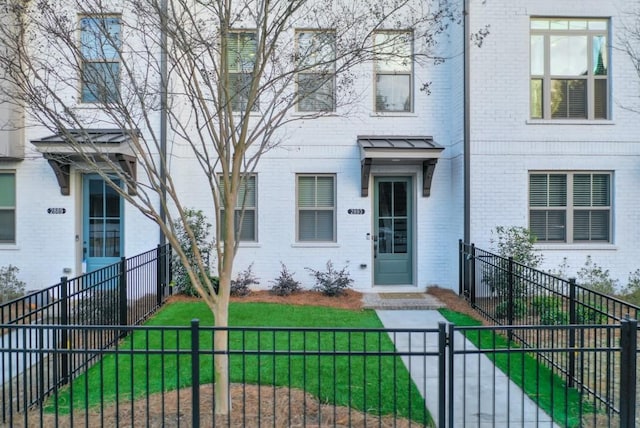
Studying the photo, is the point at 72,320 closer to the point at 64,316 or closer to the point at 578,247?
the point at 64,316

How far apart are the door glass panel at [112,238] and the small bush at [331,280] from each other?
14.0ft

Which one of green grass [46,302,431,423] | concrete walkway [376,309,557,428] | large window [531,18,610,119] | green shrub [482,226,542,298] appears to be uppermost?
large window [531,18,610,119]

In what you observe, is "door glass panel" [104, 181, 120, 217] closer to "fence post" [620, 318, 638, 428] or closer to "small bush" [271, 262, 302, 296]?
"small bush" [271, 262, 302, 296]

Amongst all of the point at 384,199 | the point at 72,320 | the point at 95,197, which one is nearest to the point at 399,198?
the point at 384,199

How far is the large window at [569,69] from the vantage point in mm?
9867

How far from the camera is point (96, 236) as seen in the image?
33.2 ft

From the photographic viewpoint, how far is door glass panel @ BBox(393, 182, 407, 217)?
10.5 m

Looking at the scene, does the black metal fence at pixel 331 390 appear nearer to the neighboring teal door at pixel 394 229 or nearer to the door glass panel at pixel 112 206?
the neighboring teal door at pixel 394 229

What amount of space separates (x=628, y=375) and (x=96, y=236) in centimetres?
984

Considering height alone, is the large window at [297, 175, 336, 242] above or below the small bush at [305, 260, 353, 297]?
above

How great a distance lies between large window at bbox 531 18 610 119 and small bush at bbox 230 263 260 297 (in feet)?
23.0

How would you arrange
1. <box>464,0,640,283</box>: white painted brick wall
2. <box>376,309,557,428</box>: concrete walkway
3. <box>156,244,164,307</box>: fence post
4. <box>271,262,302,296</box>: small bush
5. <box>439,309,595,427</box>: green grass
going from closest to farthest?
1. <box>439,309,595,427</box>: green grass
2. <box>376,309,557,428</box>: concrete walkway
3. <box>156,244,164,307</box>: fence post
4. <box>464,0,640,283</box>: white painted brick wall
5. <box>271,262,302,296</box>: small bush

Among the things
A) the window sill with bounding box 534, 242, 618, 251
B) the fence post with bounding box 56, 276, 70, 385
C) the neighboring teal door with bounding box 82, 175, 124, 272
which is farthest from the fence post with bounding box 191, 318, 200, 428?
A: the window sill with bounding box 534, 242, 618, 251

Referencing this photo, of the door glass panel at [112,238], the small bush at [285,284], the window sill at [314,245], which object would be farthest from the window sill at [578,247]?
the door glass panel at [112,238]
